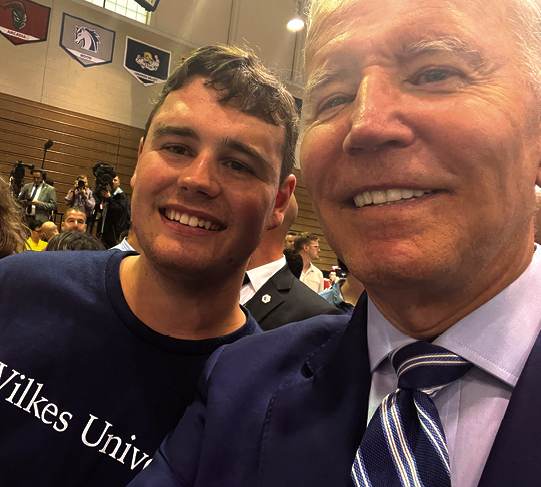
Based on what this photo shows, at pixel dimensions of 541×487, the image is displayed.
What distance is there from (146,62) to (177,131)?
9.96 metres

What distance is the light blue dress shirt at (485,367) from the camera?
28.4 inches

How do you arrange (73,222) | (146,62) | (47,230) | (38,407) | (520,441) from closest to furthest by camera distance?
1. (520,441)
2. (38,407)
3. (73,222)
4. (47,230)
5. (146,62)

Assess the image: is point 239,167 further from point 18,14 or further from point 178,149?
point 18,14

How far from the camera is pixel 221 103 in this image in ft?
4.73

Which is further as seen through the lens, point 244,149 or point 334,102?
point 244,149

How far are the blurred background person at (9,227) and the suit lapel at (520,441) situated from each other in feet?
7.94

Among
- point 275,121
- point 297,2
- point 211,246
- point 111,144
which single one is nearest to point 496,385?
point 211,246

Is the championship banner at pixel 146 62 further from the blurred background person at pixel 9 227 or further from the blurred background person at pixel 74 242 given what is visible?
the blurred background person at pixel 9 227

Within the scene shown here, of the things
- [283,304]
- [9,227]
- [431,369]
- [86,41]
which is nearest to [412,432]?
[431,369]

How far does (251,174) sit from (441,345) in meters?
0.87

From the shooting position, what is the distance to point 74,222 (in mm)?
6559

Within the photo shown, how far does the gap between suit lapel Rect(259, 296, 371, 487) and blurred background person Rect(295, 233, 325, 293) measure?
16.9ft

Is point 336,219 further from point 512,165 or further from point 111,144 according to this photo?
point 111,144

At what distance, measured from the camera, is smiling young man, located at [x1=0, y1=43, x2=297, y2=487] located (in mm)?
1193
